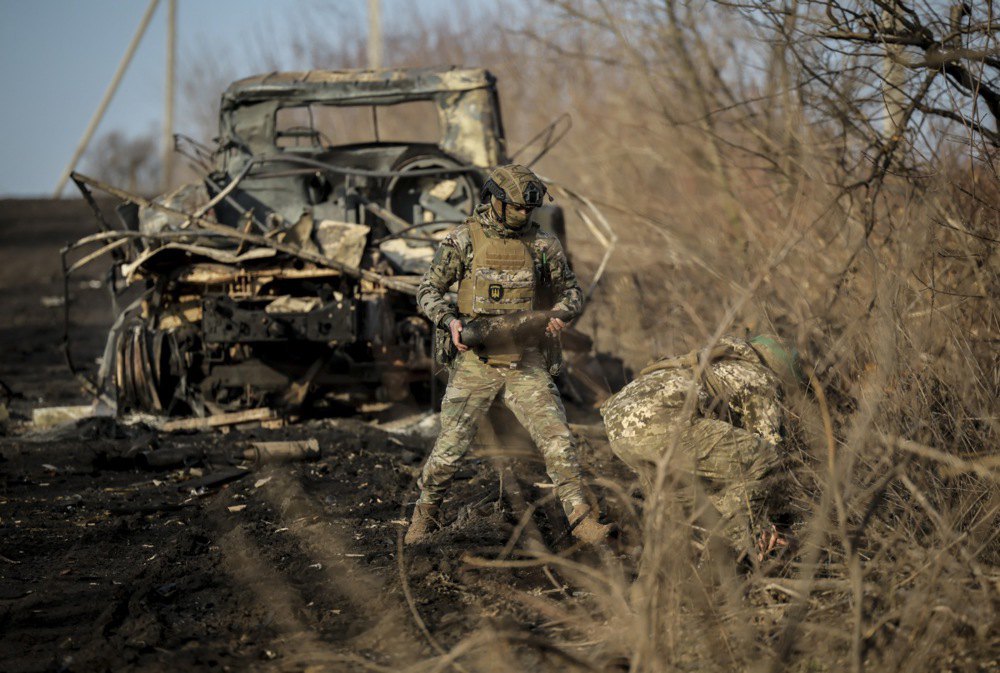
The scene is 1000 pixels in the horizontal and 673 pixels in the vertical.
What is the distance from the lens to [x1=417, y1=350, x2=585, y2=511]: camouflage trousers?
4.90 meters

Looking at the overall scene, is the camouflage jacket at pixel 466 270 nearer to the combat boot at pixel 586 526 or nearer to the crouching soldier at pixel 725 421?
the crouching soldier at pixel 725 421

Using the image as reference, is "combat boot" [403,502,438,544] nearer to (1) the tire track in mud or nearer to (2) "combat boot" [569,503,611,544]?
(1) the tire track in mud

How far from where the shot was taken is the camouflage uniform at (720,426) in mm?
4266

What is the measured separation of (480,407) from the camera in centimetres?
498

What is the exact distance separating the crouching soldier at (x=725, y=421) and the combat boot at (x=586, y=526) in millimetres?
304

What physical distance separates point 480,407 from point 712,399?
1.11m

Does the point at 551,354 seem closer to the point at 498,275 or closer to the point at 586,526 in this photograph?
the point at 498,275

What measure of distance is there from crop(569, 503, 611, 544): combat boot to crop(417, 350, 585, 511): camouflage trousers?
281mm

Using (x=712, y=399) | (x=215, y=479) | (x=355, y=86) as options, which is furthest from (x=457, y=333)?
(x=355, y=86)

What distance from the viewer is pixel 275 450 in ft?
22.0

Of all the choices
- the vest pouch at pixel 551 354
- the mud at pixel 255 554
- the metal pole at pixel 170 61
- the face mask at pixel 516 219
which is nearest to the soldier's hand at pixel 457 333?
the vest pouch at pixel 551 354

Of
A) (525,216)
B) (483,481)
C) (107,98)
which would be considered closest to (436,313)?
(525,216)

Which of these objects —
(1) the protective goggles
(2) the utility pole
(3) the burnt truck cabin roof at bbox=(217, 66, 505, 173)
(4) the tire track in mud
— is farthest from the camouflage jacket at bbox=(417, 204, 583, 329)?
(2) the utility pole

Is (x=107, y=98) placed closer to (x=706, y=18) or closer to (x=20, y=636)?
(x=706, y=18)
